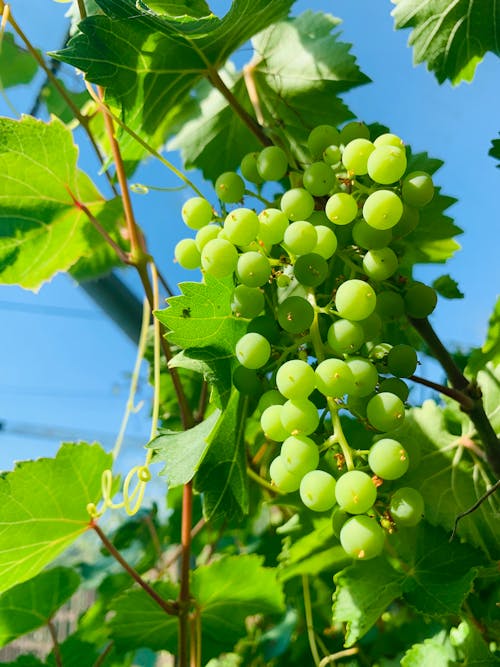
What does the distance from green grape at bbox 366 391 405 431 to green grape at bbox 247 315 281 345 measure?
11 centimetres

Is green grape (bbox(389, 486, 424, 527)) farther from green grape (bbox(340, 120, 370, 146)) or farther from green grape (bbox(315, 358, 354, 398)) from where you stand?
green grape (bbox(340, 120, 370, 146))

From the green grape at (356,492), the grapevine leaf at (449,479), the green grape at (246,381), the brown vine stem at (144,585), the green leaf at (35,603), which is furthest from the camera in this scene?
the green leaf at (35,603)

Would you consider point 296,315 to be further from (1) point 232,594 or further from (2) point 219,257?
(1) point 232,594

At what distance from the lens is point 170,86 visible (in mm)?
810

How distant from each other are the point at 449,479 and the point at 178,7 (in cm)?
64

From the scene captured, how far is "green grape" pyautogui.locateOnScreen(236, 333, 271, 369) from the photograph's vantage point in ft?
1.86

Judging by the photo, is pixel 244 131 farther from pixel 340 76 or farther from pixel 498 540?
pixel 498 540

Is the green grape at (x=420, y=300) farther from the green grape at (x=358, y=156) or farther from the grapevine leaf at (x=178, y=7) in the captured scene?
the grapevine leaf at (x=178, y=7)

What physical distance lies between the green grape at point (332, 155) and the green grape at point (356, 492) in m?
0.33

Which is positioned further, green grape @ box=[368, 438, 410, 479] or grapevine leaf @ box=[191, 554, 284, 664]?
grapevine leaf @ box=[191, 554, 284, 664]

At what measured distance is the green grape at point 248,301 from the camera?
598mm

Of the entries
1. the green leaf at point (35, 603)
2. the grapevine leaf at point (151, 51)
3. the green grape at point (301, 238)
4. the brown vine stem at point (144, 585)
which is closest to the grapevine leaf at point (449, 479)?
the green grape at point (301, 238)

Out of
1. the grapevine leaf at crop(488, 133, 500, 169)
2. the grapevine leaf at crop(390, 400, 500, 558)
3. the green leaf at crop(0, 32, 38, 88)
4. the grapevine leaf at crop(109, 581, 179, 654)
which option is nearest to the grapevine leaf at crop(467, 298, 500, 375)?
the grapevine leaf at crop(390, 400, 500, 558)

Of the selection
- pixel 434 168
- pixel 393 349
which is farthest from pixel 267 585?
pixel 434 168
